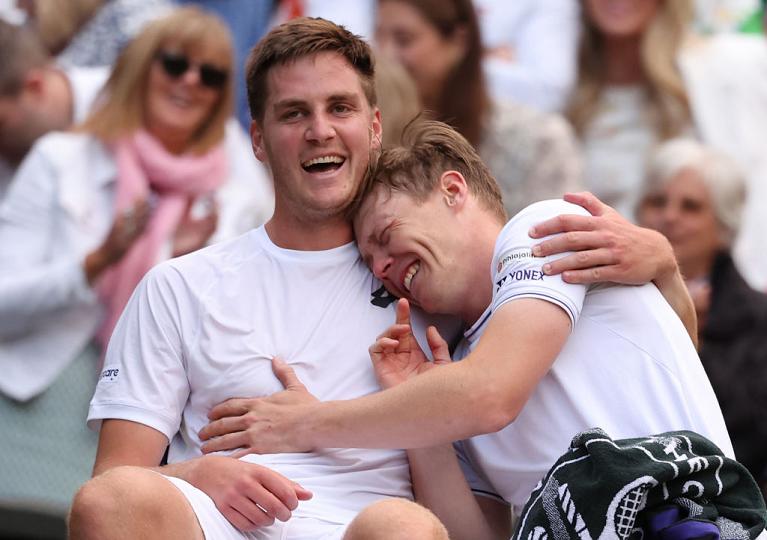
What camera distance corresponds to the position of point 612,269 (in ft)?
10.3

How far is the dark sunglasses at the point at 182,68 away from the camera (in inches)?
210

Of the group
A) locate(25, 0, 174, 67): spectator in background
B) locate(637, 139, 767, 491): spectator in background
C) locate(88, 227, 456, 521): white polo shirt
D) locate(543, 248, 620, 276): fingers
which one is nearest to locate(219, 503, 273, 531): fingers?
locate(88, 227, 456, 521): white polo shirt

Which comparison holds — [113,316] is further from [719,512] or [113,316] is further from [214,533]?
[719,512]

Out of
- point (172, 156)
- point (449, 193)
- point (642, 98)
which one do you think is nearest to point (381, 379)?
point (449, 193)

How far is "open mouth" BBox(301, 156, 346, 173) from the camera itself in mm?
3381

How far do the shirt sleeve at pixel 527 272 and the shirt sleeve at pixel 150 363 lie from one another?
733 mm

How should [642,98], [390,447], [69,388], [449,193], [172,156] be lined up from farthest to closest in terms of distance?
[642,98], [172,156], [69,388], [449,193], [390,447]

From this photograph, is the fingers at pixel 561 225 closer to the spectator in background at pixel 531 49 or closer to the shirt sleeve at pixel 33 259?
the shirt sleeve at pixel 33 259

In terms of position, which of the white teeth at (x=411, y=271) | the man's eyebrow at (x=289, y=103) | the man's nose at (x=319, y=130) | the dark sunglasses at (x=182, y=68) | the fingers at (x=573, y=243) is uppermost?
the man's eyebrow at (x=289, y=103)

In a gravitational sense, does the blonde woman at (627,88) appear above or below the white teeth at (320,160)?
below

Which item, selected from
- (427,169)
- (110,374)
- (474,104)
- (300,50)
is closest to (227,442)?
(110,374)

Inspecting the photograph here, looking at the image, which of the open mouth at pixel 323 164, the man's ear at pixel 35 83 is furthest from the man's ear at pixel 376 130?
the man's ear at pixel 35 83

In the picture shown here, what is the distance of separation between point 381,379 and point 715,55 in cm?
344

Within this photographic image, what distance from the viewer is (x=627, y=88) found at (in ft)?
19.9
